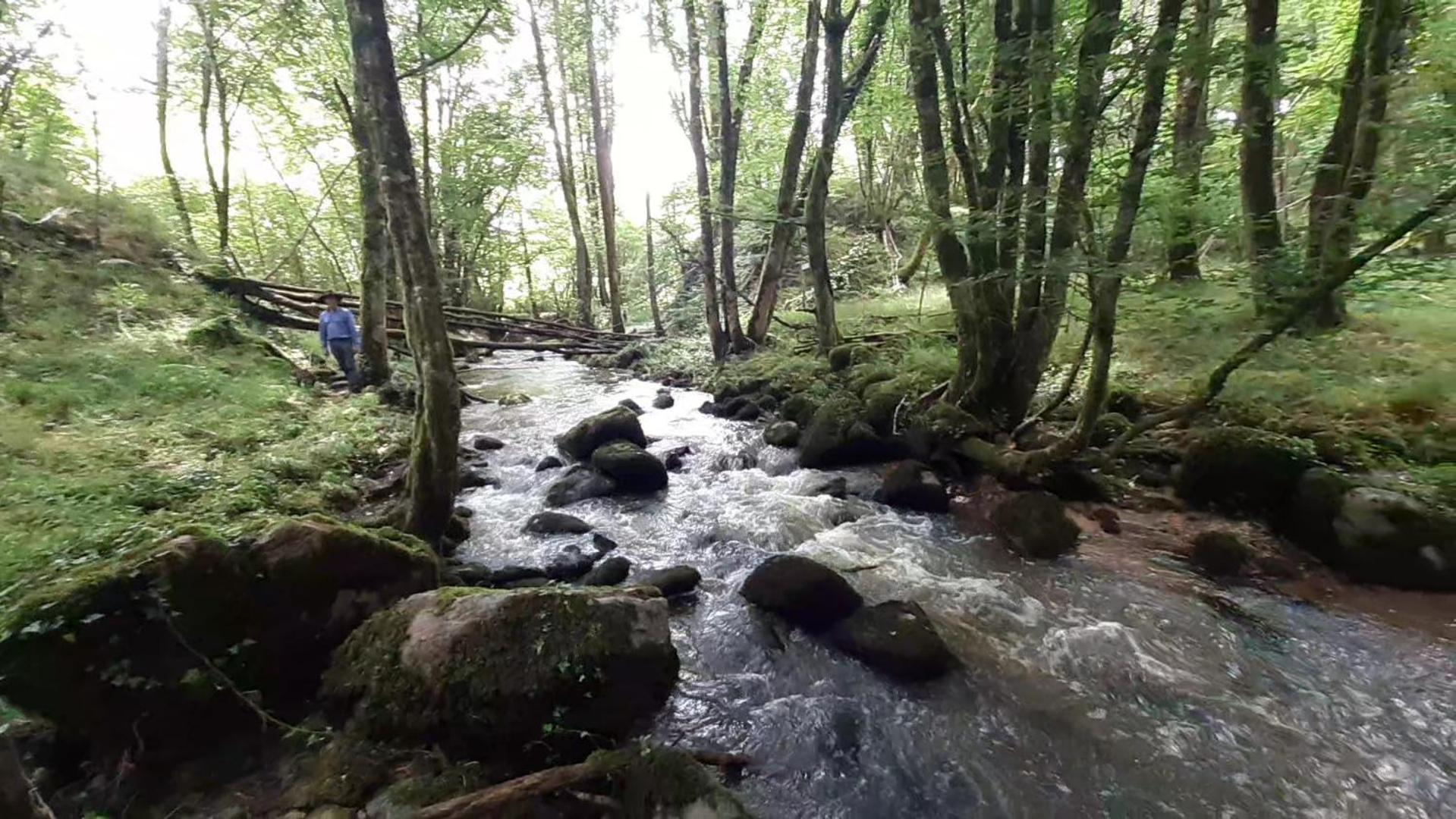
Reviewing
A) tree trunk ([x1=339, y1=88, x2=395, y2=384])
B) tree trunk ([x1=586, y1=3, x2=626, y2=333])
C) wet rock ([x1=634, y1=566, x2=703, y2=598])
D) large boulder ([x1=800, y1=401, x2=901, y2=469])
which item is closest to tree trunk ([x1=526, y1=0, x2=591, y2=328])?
tree trunk ([x1=586, y1=3, x2=626, y2=333])

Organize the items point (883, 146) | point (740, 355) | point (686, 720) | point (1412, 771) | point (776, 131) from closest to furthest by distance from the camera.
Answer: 1. point (1412, 771)
2. point (686, 720)
3. point (740, 355)
4. point (776, 131)
5. point (883, 146)

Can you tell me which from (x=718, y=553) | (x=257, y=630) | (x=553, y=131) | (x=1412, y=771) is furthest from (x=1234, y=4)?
(x=553, y=131)

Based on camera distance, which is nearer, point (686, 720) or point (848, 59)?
point (686, 720)

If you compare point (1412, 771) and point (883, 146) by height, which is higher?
point (883, 146)

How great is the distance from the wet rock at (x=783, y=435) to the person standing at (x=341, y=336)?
7.58 metres

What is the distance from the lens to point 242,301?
14.0 meters

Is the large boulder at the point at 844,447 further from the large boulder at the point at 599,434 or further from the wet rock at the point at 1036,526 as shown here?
the large boulder at the point at 599,434

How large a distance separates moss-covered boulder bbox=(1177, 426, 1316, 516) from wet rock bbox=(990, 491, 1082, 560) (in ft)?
4.19

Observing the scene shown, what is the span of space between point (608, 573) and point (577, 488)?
269cm

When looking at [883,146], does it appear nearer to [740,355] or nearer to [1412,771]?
[740,355]

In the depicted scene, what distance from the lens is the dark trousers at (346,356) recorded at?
11.8 meters

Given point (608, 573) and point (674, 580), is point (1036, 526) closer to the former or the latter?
point (674, 580)

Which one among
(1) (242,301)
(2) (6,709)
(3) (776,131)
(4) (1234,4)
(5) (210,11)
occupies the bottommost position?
(2) (6,709)

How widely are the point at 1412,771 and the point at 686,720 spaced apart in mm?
4117
